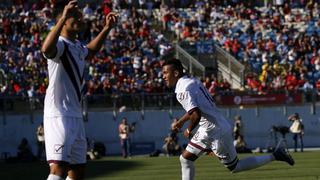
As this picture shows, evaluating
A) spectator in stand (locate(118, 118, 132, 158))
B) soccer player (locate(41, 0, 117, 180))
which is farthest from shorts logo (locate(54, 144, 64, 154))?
spectator in stand (locate(118, 118, 132, 158))

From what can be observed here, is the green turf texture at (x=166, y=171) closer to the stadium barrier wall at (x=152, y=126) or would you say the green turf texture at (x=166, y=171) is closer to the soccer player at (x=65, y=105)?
the stadium barrier wall at (x=152, y=126)

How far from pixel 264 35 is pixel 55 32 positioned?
36.6 meters

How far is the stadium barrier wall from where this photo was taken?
114 ft

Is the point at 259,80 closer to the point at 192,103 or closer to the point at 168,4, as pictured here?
the point at 168,4

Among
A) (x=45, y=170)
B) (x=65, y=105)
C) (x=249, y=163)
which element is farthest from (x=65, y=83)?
(x=45, y=170)

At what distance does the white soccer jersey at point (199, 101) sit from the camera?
13031 mm

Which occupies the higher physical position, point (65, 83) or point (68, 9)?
point (68, 9)

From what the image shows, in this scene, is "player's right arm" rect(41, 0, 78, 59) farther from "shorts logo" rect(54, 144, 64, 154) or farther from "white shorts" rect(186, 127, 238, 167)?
"white shorts" rect(186, 127, 238, 167)

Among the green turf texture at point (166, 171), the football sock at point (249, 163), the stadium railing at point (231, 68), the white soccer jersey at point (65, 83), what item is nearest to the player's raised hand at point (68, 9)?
the white soccer jersey at point (65, 83)

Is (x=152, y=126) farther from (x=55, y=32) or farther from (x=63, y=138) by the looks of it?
(x=55, y=32)

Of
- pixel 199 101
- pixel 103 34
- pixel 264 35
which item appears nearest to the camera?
pixel 103 34

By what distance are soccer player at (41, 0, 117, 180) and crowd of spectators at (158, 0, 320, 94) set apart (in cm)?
2784

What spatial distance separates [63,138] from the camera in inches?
371

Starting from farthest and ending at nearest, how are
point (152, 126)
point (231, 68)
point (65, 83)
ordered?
point (231, 68) < point (152, 126) < point (65, 83)
